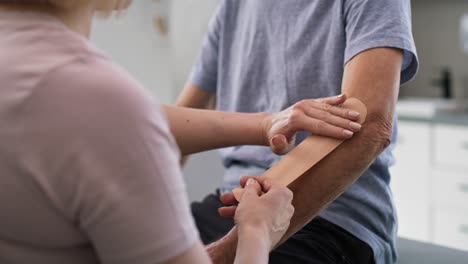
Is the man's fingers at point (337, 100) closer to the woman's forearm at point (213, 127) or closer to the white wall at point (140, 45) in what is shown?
the woman's forearm at point (213, 127)

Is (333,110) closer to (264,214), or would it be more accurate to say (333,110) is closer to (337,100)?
(337,100)

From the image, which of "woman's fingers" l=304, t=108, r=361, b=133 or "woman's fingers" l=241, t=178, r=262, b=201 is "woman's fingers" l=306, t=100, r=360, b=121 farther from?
"woman's fingers" l=241, t=178, r=262, b=201

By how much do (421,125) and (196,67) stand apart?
161 cm

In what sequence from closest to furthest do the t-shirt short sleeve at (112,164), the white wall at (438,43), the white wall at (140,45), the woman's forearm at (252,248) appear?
the t-shirt short sleeve at (112,164)
the woman's forearm at (252,248)
the white wall at (438,43)
the white wall at (140,45)

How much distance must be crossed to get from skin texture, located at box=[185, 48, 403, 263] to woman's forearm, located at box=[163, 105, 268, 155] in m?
0.16

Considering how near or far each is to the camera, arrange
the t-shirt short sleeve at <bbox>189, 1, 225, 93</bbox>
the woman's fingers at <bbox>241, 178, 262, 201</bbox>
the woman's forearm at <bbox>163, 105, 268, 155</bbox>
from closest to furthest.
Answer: the woman's fingers at <bbox>241, 178, 262, 201</bbox>, the woman's forearm at <bbox>163, 105, 268, 155</bbox>, the t-shirt short sleeve at <bbox>189, 1, 225, 93</bbox>

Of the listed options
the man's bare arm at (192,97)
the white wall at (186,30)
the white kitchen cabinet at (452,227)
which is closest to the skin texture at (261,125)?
the man's bare arm at (192,97)

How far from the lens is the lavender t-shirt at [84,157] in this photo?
0.52 metres

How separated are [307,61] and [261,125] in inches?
6.3

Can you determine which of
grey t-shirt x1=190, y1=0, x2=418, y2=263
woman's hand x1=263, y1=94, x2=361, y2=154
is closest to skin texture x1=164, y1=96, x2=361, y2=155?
woman's hand x1=263, y1=94, x2=361, y2=154

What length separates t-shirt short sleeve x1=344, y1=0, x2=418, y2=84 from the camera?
3.14ft

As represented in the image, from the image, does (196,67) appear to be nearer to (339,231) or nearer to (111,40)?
(339,231)

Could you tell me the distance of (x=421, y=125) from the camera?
8.81 ft

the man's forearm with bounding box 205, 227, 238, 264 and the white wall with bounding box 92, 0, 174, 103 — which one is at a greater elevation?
the man's forearm with bounding box 205, 227, 238, 264
